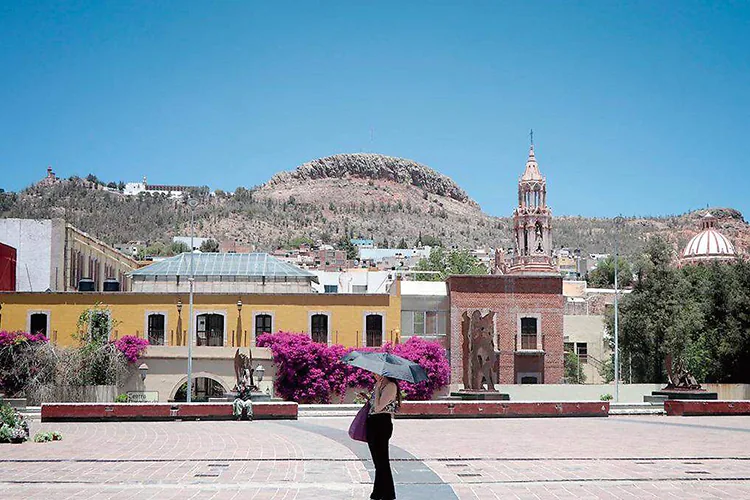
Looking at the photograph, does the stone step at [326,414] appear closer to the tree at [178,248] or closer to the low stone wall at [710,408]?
the low stone wall at [710,408]

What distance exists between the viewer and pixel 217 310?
159 feet

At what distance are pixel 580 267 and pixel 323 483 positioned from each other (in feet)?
379

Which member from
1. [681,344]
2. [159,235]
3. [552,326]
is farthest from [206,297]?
[159,235]

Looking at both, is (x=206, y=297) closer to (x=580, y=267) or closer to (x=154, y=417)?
(x=154, y=417)

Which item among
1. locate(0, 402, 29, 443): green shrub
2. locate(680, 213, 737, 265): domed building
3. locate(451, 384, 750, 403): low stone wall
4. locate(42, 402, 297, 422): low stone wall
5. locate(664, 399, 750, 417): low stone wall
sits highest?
locate(680, 213, 737, 265): domed building

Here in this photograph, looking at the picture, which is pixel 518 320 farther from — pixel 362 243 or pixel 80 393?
pixel 362 243

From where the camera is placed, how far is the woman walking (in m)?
11.8

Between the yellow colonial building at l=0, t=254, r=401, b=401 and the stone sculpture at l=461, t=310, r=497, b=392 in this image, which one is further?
the yellow colonial building at l=0, t=254, r=401, b=401

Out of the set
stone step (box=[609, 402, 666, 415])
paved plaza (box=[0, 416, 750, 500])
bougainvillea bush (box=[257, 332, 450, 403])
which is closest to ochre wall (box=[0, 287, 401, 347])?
bougainvillea bush (box=[257, 332, 450, 403])

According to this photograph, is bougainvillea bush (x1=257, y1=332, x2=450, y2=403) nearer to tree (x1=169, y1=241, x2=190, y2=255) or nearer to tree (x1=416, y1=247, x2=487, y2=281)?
tree (x1=416, y1=247, x2=487, y2=281)

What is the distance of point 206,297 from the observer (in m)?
48.3

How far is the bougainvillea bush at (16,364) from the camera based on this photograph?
42.7 meters

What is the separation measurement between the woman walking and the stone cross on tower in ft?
185

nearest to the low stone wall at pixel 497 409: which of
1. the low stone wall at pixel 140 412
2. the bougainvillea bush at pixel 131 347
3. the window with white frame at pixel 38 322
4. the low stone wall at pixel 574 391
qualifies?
the low stone wall at pixel 140 412
